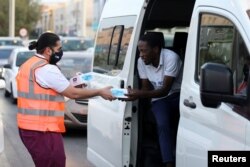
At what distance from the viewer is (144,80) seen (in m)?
5.81

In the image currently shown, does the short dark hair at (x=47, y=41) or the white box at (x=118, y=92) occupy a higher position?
the short dark hair at (x=47, y=41)

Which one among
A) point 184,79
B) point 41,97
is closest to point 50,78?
point 41,97

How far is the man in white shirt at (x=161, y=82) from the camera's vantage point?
5.52m

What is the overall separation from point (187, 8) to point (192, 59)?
7.88 feet

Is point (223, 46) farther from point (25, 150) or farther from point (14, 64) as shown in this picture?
point (14, 64)

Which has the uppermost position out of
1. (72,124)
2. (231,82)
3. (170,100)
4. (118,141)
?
(231,82)

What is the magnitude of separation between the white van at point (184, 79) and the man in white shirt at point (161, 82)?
0.57 feet

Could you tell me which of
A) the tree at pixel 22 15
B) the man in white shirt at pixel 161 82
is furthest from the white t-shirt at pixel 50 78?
the tree at pixel 22 15

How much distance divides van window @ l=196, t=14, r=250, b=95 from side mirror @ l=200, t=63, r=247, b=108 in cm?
16

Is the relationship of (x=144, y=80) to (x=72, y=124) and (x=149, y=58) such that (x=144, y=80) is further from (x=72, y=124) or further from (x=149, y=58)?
(x=72, y=124)

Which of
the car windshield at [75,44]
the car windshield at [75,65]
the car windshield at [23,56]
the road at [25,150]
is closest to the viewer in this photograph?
the road at [25,150]

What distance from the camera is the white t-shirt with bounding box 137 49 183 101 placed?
5.63 m

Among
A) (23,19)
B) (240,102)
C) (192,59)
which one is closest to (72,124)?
(192,59)

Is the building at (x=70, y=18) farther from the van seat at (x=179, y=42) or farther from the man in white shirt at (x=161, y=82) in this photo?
the man in white shirt at (x=161, y=82)
